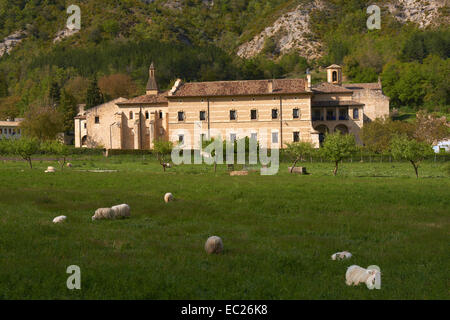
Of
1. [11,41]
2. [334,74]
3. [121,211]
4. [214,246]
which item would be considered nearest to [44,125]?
[334,74]

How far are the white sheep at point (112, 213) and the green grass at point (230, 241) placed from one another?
1.07 feet

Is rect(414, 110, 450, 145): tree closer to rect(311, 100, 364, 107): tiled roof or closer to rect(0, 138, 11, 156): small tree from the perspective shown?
rect(311, 100, 364, 107): tiled roof

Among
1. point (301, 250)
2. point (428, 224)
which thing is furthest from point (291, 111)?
point (301, 250)

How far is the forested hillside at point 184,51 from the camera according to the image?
97.9m

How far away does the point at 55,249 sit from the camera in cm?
1122

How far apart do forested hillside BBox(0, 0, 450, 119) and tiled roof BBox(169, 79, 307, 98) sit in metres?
24.1

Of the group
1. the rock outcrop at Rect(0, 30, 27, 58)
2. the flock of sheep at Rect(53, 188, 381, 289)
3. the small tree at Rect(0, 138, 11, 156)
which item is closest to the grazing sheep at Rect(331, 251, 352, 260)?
the flock of sheep at Rect(53, 188, 381, 289)

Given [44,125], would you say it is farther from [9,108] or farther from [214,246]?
[214,246]

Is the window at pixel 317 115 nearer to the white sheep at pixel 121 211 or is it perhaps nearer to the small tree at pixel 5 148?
the small tree at pixel 5 148

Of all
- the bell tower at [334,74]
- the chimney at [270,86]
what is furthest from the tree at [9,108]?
the bell tower at [334,74]

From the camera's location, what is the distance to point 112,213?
636 inches

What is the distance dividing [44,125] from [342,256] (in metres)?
63.4

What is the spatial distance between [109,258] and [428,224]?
9.90 meters
